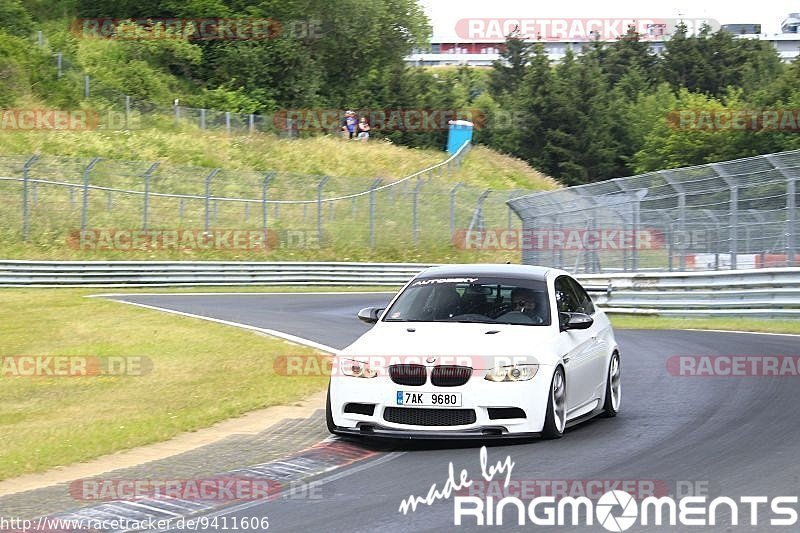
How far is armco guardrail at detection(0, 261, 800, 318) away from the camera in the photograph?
22.8 meters

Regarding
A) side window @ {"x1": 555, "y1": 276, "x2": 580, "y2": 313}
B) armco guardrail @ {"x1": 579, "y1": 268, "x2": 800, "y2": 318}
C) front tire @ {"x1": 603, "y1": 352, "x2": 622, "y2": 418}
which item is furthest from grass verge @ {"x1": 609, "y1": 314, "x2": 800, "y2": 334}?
side window @ {"x1": 555, "y1": 276, "x2": 580, "y2": 313}

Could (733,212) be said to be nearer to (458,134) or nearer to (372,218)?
(372,218)

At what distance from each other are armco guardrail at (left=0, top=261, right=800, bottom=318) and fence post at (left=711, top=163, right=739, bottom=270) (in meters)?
0.51

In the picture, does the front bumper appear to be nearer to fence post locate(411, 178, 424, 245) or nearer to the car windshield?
the car windshield

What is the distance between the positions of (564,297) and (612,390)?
96 centimetres

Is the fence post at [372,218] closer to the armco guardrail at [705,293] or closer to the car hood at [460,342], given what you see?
the armco guardrail at [705,293]

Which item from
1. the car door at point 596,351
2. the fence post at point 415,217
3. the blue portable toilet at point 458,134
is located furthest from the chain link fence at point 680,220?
the blue portable toilet at point 458,134

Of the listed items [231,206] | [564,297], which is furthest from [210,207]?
[564,297]

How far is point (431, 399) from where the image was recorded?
30.1ft

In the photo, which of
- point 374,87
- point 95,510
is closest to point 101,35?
point 374,87

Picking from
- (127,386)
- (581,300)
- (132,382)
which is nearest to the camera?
(581,300)

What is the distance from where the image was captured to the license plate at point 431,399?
915 centimetres

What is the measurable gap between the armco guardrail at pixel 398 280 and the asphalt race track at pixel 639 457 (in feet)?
30.6

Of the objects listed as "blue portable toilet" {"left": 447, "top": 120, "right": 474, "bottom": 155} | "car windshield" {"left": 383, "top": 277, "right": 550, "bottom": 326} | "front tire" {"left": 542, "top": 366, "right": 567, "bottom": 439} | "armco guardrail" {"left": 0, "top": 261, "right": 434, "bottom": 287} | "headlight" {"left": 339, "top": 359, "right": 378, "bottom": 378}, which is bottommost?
"armco guardrail" {"left": 0, "top": 261, "right": 434, "bottom": 287}
